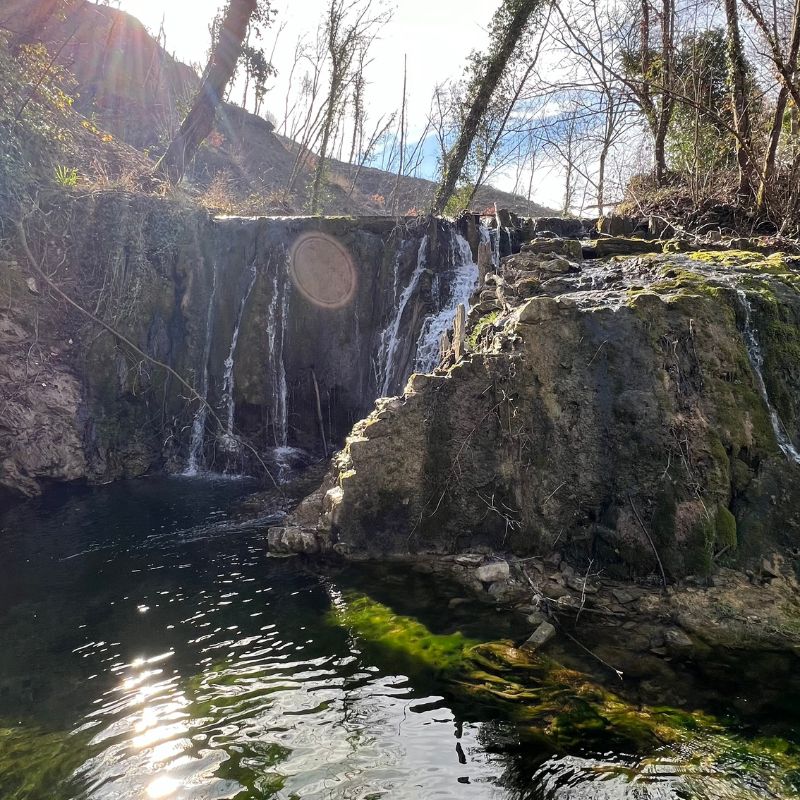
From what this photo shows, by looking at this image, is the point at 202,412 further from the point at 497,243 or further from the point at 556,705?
the point at 556,705

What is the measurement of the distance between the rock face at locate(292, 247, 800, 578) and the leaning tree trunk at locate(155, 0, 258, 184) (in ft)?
39.3

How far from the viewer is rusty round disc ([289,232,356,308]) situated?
12.1m

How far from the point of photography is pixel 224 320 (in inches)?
487

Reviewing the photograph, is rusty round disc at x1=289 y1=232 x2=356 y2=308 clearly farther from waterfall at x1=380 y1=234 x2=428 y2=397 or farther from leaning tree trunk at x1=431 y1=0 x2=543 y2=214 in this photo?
leaning tree trunk at x1=431 y1=0 x2=543 y2=214

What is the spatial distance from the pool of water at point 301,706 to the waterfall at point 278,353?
558cm

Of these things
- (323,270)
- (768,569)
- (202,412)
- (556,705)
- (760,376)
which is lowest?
(556,705)

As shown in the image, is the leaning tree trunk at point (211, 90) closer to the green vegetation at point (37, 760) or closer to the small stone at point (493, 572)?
the small stone at point (493, 572)

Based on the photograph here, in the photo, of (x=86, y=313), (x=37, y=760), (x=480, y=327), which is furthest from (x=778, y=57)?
(x=86, y=313)

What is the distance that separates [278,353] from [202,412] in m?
2.08

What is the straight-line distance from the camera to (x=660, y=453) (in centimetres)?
557

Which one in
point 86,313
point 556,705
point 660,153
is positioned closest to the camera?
point 556,705

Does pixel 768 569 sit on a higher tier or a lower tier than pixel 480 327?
lower

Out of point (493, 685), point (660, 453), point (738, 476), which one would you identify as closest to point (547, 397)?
point (660, 453)

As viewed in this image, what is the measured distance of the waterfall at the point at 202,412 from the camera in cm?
1159
